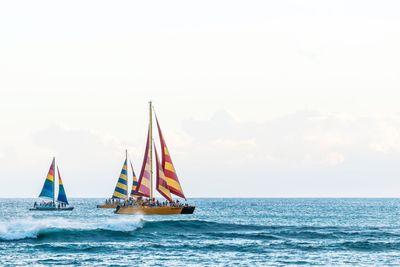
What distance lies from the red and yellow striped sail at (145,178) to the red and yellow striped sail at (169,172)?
15.4 ft

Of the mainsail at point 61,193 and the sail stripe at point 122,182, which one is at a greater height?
the sail stripe at point 122,182

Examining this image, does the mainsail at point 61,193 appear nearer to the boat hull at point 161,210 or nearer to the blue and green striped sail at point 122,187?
the blue and green striped sail at point 122,187

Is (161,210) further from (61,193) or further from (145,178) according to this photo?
(61,193)

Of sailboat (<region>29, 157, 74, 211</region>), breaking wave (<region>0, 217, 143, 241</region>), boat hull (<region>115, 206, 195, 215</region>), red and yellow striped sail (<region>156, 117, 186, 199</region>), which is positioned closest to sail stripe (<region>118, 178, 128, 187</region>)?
sailboat (<region>29, 157, 74, 211</region>)

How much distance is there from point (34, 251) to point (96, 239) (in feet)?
33.3

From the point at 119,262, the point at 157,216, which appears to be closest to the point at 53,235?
the point at 119,262

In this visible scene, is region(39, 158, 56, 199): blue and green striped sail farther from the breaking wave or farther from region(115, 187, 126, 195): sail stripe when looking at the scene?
the breaking wave

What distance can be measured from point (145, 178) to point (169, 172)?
5313 millimetres

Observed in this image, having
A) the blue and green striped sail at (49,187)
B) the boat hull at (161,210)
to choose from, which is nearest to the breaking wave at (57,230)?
the boat hull at (161,210)

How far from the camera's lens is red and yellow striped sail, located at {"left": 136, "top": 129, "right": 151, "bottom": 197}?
99.8 meters

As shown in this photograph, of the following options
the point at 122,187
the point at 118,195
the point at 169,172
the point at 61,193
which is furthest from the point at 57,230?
the point at 61,193

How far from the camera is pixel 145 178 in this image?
329ft

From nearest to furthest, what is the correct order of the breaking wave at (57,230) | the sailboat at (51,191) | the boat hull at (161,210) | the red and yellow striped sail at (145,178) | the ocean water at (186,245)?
the ocean water at (186,245) → the breaking wave at (57,230) → the boat hull at (161,210) → the red and yellow striped sail at (145,178) → the sailboat at (51,191)

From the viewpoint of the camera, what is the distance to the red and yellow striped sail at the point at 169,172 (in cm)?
9550
